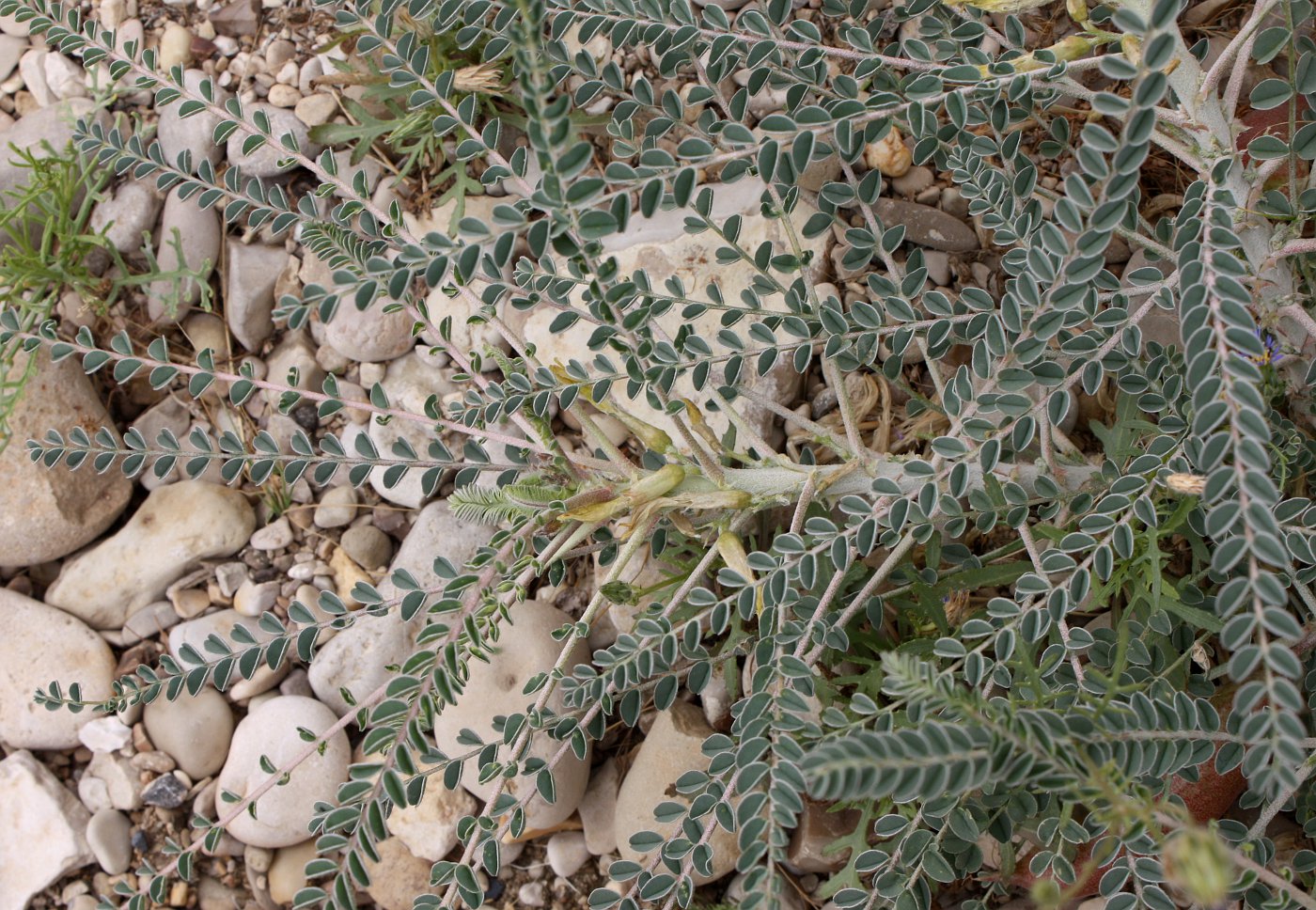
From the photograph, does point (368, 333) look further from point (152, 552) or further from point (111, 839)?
point (111, 839)

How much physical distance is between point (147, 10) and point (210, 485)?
1.51 meters

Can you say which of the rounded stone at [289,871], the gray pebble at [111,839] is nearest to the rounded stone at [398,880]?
the rounded stone at [289,871]

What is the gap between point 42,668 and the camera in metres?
2.78

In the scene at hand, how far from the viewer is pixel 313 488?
291 cm

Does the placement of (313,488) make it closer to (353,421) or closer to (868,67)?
(353,421)

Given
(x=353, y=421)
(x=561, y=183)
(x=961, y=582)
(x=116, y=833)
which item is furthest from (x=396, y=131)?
(x=116, y=833)

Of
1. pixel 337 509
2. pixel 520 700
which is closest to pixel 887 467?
pixel 520 700

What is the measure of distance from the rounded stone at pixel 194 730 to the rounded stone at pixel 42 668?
0.61ft

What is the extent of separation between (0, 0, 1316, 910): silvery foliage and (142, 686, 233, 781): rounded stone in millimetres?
696

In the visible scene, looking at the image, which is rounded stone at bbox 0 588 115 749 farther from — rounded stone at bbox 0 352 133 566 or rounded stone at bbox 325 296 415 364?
rounded stone at bbox 325 296 415 364

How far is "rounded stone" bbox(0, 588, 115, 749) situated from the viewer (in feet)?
9.07

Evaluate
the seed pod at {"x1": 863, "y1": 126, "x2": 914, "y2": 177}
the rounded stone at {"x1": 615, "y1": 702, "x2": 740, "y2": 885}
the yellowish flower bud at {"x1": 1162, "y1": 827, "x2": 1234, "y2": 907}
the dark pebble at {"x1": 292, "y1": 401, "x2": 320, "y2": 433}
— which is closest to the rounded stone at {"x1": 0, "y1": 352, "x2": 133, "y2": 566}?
the dark pebble at {"x1": 292, "y1": 401, "x2": 320, "y2": 433}

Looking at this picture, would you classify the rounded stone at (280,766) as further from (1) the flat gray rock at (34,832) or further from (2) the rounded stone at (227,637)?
(1) the flat gray rock at (34,832)

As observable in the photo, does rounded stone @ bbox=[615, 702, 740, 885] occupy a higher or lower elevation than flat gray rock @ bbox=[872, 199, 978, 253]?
lower
